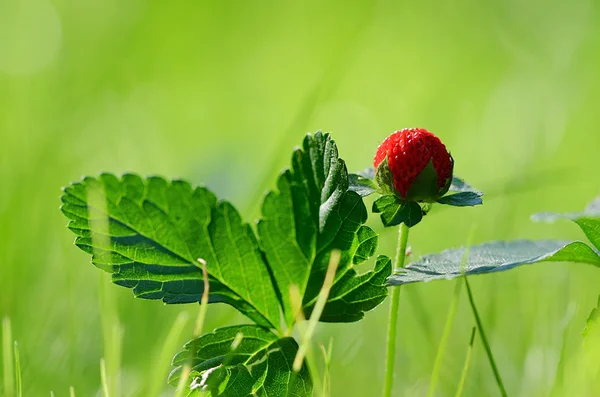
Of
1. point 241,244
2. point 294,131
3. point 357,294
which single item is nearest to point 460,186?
point 357,294

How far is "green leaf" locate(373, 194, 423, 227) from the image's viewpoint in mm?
1111

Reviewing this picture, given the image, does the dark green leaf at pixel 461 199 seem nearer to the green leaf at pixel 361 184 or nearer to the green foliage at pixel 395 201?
the green foliage at pixel 395 201

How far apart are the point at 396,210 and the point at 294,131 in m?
2.20

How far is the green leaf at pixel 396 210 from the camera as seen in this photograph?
1111 millimetres

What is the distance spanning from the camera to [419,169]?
3.69 ft

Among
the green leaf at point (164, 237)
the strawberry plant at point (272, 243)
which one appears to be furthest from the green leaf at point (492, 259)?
the green leaf at point (164, 237)

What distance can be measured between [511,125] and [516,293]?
2003 mm

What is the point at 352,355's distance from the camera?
1773mm

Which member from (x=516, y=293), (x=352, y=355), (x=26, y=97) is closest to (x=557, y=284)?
(x=516, y=293)

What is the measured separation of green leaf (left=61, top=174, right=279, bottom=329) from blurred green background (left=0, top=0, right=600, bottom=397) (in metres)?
0.09

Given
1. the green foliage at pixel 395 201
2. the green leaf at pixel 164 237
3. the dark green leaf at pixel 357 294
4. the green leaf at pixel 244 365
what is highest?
the green foliage at pixel 395 201

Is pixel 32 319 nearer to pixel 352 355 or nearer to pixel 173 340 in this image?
pixel 352 355

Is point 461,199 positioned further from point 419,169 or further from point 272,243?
point 272,243

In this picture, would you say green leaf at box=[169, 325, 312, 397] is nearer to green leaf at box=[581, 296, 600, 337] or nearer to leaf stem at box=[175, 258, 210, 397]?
leaf stem at box=[175, 258, 210, 397]
